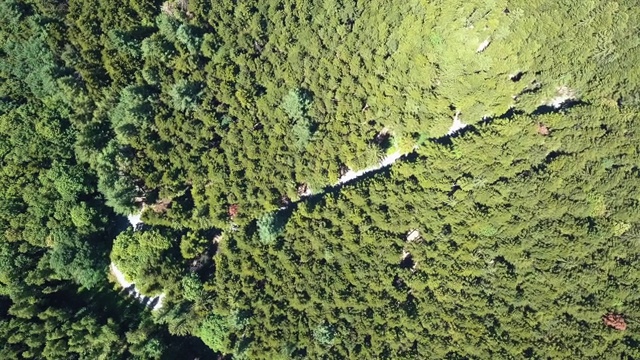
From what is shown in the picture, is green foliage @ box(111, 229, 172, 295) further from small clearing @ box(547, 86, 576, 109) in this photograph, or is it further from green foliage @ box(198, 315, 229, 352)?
small clearing @ box(547, 86, 576, 109)

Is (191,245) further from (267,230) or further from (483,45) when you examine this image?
(483,45)

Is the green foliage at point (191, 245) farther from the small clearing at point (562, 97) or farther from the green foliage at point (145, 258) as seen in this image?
the small clearing at point (562, 97)

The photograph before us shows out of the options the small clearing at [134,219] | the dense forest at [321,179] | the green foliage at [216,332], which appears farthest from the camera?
the small clearing at [134,219]

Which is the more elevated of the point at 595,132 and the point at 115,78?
the point at 595,132

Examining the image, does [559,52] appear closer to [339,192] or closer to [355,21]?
[355,21]

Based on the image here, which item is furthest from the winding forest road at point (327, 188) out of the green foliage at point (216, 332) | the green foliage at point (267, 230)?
the green foliage at point (216, 332)

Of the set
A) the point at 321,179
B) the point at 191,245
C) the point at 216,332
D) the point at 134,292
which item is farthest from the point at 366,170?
the point at 134,292

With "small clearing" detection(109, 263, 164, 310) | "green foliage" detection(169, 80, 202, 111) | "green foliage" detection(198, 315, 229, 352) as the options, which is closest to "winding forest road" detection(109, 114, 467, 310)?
"small clearing" detection(109, 263, 164, 310)

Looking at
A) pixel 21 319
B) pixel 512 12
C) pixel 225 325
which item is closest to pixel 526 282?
pixel 512 12
